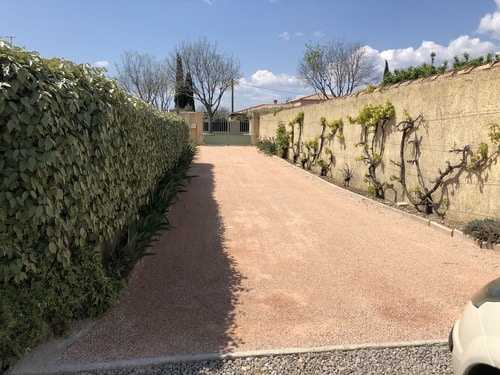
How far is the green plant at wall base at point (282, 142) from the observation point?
62.7 ft

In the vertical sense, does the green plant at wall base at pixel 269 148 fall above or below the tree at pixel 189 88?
below

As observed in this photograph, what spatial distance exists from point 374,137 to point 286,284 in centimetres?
651

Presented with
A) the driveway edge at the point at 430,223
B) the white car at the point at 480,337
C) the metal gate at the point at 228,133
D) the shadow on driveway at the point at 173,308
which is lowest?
the shadow on driveway at the point at 173,308

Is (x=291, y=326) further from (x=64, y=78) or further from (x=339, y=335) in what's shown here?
(x=64, y=78)

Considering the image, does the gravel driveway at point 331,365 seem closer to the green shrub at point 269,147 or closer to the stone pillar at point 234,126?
the green shrub at point 269,147

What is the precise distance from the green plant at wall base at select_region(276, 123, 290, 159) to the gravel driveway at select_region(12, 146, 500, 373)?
10893 millimetres

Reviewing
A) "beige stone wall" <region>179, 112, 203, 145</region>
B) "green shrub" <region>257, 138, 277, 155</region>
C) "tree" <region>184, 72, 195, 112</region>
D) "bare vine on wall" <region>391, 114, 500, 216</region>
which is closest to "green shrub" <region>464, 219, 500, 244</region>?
Answer: "bare vine on wall" <region>391, 114, 500, 216</region>

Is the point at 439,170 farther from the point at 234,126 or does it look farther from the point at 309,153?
the point at 234,126

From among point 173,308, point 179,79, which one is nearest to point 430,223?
point 173,308

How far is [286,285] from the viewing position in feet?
15.3

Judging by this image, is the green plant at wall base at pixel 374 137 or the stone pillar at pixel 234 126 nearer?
the green plant at wall base at pixel 374 137

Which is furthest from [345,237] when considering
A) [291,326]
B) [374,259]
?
[291,326]

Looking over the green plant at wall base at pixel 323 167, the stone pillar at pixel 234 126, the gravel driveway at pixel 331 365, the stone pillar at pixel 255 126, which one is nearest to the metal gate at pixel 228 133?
the stone pillar at pixel 234 126

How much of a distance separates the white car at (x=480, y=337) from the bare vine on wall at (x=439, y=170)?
15.9ft
